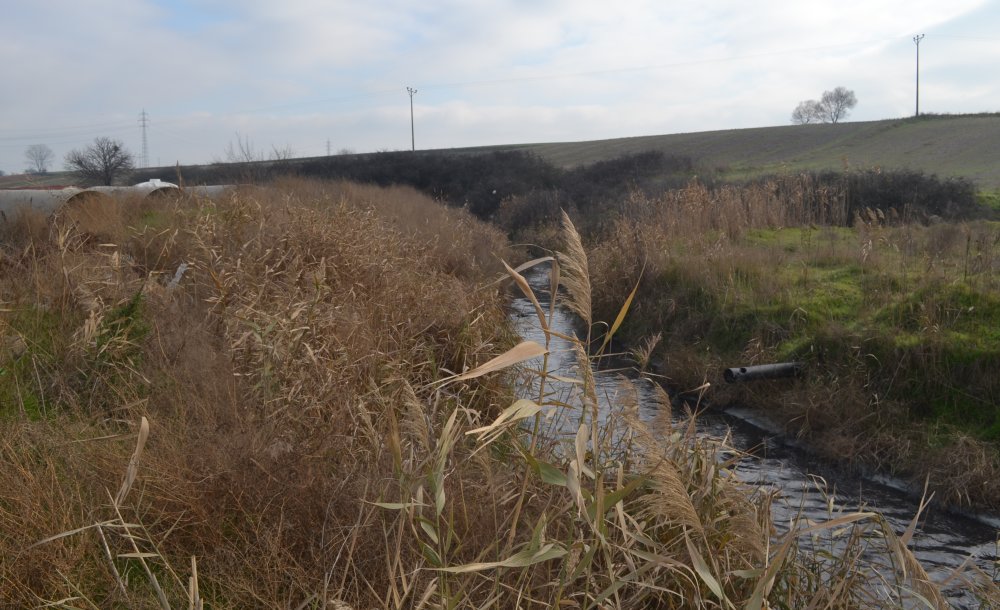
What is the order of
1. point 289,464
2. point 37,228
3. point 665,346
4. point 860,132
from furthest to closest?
point 860,132, point 665,346, point 37,228, point 289,464

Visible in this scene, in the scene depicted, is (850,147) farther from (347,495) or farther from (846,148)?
(347,495)

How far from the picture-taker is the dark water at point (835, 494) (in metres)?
5.30

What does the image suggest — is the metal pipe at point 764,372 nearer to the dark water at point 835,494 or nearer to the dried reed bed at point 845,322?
the dried reed bed at point 845,322

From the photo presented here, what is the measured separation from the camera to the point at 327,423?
148 inches

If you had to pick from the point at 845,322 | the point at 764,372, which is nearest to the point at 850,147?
the point at 845,322

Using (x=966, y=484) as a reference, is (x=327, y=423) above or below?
above

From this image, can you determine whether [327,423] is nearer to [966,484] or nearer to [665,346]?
[966,484]

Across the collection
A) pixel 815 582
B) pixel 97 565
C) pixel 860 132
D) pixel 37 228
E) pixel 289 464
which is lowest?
pixel 815 582

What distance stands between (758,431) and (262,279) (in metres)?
5.15

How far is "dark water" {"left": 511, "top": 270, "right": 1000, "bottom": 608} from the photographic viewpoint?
5.30m

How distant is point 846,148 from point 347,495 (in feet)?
141

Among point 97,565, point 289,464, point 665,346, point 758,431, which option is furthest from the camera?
point 665,346

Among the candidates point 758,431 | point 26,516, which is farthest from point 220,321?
point 758,431

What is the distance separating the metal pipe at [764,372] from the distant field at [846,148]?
49.9ft
